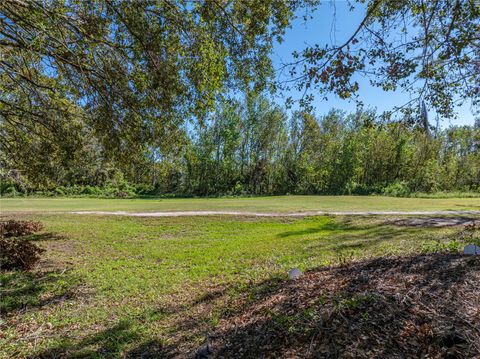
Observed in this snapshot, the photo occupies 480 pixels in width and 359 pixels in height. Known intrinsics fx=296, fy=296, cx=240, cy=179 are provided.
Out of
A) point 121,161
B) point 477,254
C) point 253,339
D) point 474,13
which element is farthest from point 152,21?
point 477,254

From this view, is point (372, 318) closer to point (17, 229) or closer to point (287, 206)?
point (17, 229)

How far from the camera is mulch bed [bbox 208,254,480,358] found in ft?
7.49

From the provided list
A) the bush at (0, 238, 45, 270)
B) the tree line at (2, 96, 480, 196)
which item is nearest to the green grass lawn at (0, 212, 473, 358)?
the bush at (0, 238, 45, 270)

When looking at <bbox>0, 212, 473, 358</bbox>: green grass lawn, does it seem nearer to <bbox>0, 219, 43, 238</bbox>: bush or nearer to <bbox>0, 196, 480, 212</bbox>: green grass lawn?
<bbox>0, 219, 43, 238</bbox>: bush

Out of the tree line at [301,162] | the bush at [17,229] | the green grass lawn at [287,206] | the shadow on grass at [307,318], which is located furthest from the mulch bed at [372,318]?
the tree line at [301,162]

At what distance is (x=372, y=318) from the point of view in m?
2.60

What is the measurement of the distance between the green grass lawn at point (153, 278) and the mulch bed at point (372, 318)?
752mm

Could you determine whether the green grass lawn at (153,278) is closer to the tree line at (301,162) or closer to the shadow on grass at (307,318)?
the shadow on grass at (307,318)

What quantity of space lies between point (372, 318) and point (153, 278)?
15.4 ft

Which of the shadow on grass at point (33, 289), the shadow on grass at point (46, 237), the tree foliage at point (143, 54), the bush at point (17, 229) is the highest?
the tree foliage at point (143, 54)

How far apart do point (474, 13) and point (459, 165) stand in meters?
43.1

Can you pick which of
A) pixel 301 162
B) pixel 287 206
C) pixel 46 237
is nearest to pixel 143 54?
pixel 46 237

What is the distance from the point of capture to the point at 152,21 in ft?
17.8

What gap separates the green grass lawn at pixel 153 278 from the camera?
3.74 metres
